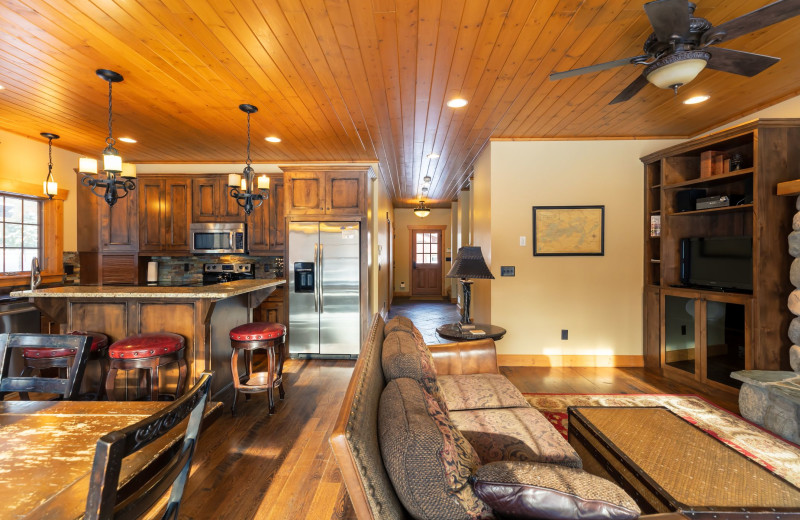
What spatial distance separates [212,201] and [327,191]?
5.77ft

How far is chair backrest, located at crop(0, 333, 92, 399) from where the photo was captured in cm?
157

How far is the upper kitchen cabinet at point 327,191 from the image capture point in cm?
486

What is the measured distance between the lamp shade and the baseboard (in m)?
1.64

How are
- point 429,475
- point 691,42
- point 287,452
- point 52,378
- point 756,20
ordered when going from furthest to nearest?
point 287,452, point 691,42, point 756,20, point 52,378, point 429,475

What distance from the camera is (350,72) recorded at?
2.85m

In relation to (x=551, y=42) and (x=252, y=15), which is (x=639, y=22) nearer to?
(x=551, y=42)

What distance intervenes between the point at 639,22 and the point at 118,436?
299cm

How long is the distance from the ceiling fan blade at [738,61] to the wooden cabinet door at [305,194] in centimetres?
390

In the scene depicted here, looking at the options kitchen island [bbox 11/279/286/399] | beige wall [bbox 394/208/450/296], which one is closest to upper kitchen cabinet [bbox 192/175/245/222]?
Answer: kitchen island [bbox 11/279/286/399]

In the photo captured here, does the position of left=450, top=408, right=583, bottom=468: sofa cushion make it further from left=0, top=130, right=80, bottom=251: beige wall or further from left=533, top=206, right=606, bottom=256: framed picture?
left=0, top=130, right=80, bottom=251: beige wall

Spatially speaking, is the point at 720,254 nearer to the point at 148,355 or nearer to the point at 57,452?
the point at 57,452

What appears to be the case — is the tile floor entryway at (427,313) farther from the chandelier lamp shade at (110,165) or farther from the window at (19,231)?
the window at (19,231)

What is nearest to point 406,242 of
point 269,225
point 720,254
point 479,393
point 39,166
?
point 269,225

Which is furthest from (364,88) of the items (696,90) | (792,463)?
(792,463)
